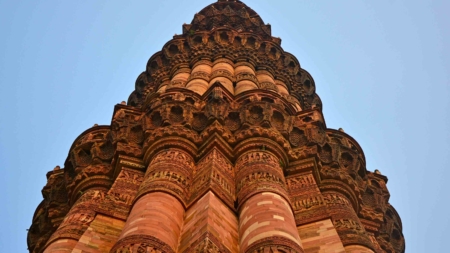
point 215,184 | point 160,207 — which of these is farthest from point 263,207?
point 160,207

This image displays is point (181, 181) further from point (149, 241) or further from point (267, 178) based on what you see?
point (149, 241)

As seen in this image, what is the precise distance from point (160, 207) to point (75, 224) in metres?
1.98

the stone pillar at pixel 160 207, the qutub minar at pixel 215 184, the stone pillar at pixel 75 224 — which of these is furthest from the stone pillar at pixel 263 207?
the stone pillar at pixel 75 224

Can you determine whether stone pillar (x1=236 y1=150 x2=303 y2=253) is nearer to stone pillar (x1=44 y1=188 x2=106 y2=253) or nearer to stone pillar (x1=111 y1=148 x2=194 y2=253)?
stone pillar (x1=111 y1=148 x2=194 y2=253)

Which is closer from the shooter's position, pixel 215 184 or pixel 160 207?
pixel 160 207

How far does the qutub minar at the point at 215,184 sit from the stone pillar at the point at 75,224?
0.07ft

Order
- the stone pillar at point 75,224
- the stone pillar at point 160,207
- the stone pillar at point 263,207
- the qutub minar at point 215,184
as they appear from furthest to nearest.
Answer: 1. the stone pillar at point 75,224
2. the qutub minar at point 215,184
3. the stone pillar at point 263,207
4. the stone pillar at point 160,207

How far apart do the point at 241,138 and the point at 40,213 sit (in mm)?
4934

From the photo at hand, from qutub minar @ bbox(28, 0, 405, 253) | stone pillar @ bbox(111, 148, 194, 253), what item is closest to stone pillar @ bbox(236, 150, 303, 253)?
qutub minar @ bbox(28, 0, 405, 253)

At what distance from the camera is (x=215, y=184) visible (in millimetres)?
8656

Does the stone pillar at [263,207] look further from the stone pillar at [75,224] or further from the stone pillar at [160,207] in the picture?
the stone pillar at [75,224]

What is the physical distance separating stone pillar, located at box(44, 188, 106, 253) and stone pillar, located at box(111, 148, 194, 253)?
1241 millimetres

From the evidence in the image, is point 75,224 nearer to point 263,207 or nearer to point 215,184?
point 215,184

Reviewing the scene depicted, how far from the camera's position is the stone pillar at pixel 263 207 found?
697 cm
